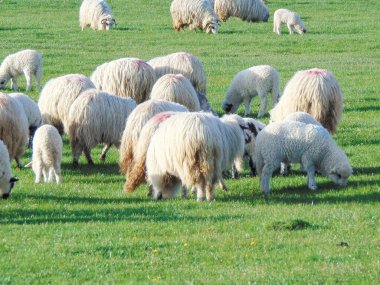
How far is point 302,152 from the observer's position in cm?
1476

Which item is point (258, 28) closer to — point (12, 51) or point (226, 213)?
point (12, 51)

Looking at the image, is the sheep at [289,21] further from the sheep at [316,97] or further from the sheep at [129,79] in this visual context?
the sheep at [316,97]

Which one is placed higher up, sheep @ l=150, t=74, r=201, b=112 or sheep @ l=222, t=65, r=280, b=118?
sheep @ l=150, t=74, r=201, b=112

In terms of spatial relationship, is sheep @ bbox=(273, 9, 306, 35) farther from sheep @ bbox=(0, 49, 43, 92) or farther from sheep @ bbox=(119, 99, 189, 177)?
sheep @ bbox=(119, 99, 189, 177)

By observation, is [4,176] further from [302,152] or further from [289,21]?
[289,21]

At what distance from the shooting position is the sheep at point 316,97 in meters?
17.9

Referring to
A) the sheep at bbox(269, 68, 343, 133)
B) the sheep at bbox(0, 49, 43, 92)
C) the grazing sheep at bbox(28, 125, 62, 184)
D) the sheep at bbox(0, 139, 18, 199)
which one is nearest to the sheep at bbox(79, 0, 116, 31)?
the sheep at bbox(0, 49, 43, 92)

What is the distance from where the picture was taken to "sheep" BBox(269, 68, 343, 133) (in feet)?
58.9

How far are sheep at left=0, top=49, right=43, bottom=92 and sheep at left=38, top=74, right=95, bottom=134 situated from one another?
767 centimetres

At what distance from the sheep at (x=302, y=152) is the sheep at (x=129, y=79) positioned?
5548 mm

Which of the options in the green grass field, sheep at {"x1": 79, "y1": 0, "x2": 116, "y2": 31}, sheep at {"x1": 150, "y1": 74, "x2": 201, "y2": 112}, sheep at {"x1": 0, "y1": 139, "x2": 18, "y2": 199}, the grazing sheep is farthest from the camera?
sheep at {"x1": 79, "y1": 0, "x2": 116, "y2": 31}

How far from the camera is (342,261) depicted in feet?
32.7

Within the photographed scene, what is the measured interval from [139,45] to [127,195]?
21.1 meters

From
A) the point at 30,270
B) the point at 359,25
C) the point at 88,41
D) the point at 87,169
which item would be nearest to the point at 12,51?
the point at 88,41
